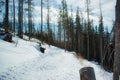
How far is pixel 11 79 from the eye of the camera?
10.1 meters

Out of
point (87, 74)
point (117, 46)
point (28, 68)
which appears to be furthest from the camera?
point (28, 68)

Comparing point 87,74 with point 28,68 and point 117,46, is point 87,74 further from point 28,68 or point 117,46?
point 28,68

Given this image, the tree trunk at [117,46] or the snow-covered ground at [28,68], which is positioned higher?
the tree trunk at [117,46]

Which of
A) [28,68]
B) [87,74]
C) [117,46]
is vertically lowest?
[28,68]

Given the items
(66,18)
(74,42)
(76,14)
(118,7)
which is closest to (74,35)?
(74,42)

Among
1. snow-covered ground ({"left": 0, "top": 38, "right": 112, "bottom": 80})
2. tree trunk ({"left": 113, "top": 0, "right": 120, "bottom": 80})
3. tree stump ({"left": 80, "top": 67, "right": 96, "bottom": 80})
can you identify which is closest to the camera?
tree stump ({"left": 80, "top": 67, "right": 96, "bottom": 80})

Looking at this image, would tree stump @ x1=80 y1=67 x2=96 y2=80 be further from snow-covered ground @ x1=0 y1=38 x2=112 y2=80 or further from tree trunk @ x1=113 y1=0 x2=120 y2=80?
snow-covered ground @ x1=0 y1=38 x2=112 y2=80

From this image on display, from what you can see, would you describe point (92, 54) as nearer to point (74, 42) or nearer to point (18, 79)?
point (74, 42)

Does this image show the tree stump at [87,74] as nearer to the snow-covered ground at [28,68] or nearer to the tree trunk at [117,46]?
the tree trunk at [117,46]

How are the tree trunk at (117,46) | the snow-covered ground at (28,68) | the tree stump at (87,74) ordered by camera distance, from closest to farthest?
the tree stump at (87,74)
the tree trunk at (117,46)
the snow-covered ground at (28,68)

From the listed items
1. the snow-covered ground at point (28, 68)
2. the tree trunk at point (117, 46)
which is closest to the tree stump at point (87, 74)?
the tree trunk at point (117, 46)

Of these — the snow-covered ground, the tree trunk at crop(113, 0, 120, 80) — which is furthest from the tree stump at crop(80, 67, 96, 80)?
the snow-covered ground

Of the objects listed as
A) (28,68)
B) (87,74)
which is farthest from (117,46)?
(28,68)

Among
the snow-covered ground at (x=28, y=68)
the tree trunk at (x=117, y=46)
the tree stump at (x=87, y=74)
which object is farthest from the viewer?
the snow-covered ground at (x=28, y=68)
